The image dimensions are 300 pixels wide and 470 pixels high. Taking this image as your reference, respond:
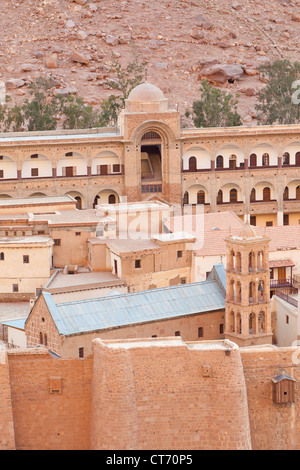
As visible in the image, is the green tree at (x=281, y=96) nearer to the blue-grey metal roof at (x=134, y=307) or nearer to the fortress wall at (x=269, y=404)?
the blue-grey metal roof at (x=134, y=307)

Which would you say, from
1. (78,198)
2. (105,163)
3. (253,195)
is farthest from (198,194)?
(78,198)

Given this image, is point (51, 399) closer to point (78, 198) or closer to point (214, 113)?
point (78, 198)

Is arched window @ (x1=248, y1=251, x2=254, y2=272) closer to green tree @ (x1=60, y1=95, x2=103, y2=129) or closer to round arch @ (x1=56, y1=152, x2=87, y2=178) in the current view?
round arch @ (x1=56, y1=152, x2=87, y2=178)

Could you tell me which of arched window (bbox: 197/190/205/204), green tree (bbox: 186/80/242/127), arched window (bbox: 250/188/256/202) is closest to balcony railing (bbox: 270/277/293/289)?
arched window (bbox: 197/190/205/204)

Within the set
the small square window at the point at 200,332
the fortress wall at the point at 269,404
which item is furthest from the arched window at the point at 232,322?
the fortress wall at the point at 269,404

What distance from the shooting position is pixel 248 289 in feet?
165

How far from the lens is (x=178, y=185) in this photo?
8050 cm

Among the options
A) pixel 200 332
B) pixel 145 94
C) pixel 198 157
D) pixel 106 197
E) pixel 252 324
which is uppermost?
pixel 145 94

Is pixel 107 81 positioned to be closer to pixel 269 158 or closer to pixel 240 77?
pixel 240 77

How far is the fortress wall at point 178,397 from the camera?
39344mm

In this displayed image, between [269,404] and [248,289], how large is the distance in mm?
9904

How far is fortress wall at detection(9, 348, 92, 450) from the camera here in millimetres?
40031

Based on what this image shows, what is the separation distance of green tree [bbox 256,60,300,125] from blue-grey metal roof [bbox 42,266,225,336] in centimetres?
4845

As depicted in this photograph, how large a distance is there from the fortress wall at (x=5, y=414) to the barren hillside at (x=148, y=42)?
2943 inches
